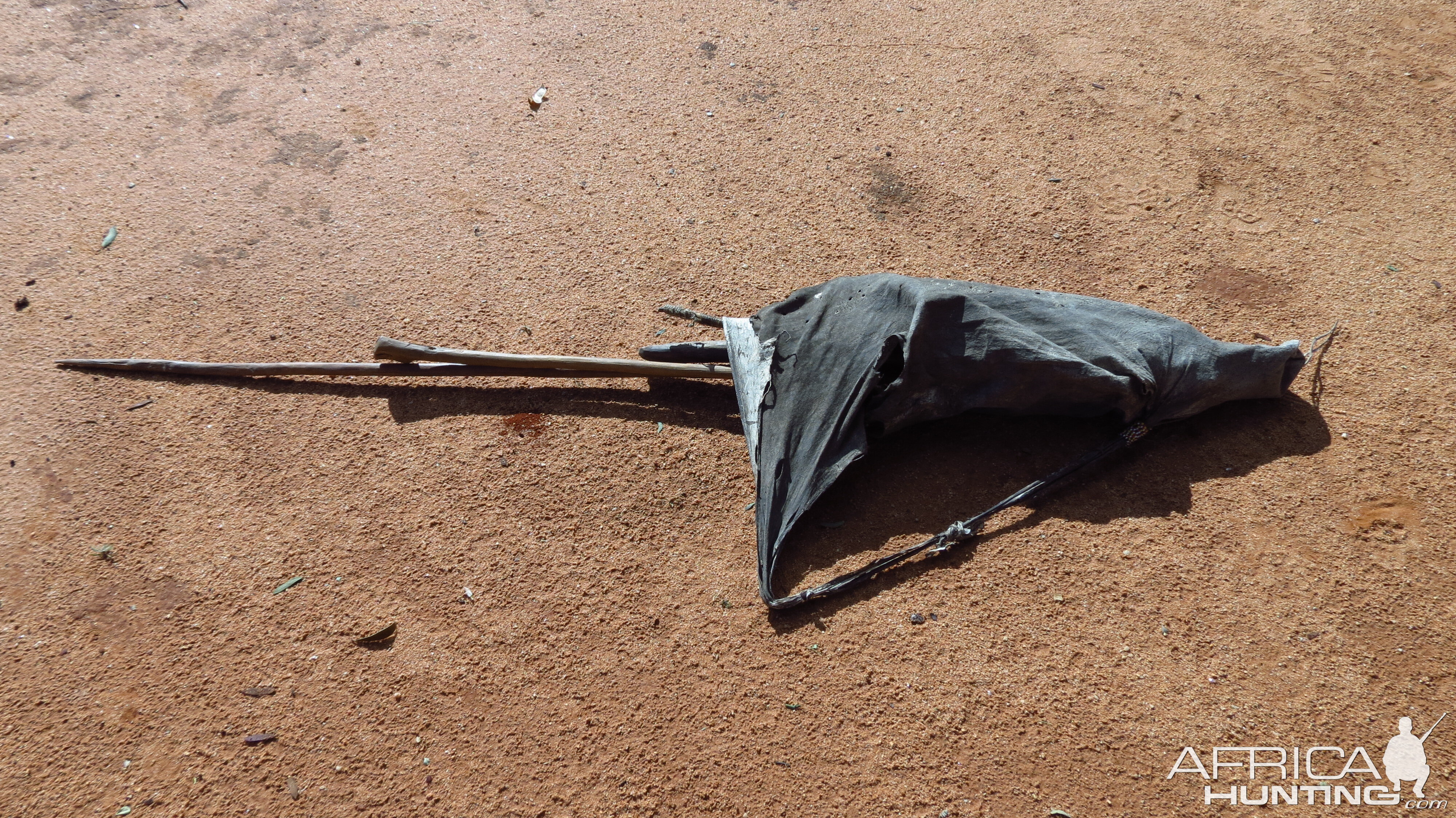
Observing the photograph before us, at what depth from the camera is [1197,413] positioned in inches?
130

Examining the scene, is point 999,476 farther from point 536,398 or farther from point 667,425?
point 536,398

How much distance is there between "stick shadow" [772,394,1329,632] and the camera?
304 centimetres

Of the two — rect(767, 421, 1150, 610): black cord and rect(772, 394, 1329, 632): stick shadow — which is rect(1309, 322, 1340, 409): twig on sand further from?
rect(767, 421, 1150, 610): black cord

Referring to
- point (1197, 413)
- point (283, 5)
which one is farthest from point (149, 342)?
point (1197, 413)

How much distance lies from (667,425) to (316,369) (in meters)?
1.52

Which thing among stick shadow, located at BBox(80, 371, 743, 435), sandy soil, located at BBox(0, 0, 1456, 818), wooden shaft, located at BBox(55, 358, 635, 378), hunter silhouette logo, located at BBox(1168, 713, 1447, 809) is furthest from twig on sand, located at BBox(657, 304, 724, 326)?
hunter silhouette logo, located at BBox(1168, 713, 1447, 809)

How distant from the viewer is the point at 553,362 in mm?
3514

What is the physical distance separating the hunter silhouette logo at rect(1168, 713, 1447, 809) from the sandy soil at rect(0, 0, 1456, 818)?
0.14 feet

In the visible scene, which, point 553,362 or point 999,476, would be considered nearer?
point 999,476

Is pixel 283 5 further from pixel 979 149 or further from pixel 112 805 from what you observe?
pixel 112 805

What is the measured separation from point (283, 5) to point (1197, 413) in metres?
5.88

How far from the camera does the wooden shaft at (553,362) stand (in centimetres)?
347

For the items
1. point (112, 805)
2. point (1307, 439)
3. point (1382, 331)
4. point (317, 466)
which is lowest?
point (112, 805)

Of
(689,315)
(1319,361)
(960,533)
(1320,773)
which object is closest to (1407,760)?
(1320,773)
